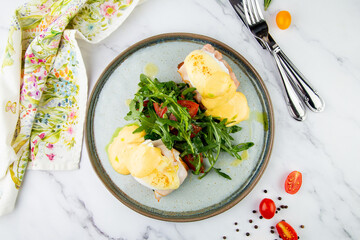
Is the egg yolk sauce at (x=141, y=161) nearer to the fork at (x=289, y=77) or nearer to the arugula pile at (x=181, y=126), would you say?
the arugula pile at (x=181, y=126)

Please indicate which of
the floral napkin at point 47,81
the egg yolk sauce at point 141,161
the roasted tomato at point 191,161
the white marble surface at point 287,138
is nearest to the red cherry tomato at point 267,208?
the white marble surface at point 287,138

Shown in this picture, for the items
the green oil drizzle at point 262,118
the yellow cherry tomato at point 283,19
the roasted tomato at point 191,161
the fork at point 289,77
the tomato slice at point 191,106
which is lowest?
the roasted tomato at point 191,161

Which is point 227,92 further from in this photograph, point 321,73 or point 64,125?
point 64,125

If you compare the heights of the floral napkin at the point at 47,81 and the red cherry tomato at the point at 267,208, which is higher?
the red cherry tomato at the point at 267,208

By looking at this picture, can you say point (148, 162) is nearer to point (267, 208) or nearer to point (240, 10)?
point (267, 208)

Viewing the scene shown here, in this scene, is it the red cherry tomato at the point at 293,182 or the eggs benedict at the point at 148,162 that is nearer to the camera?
the eggs benedict at the point at 148,162

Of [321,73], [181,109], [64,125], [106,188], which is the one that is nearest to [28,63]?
[64,125]
